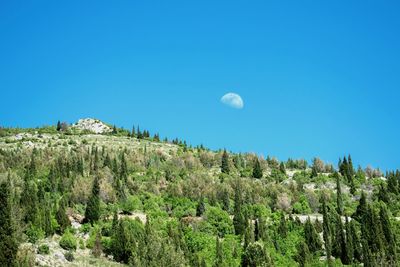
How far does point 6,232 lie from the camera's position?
148 ft

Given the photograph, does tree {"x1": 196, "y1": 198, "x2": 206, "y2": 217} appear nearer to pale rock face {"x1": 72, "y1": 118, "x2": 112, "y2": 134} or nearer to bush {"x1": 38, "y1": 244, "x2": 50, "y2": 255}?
bush {"x1": 38, "y1": 244, "x2": 50, "y2": 255}

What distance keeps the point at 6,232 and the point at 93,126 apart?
466ft

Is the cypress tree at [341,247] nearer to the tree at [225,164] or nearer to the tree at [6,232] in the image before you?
the tree at [225,164]

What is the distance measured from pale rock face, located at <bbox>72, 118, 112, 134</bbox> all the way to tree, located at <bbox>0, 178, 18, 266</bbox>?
12959 centimetres

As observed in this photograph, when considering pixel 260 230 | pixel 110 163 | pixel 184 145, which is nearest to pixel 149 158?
pixel 110 163

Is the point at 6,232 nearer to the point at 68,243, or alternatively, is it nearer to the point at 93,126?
the point at 68,243

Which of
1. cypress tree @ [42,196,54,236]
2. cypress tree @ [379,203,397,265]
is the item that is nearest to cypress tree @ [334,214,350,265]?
cypress tree @ [379,203,397,265]

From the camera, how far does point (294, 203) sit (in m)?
106

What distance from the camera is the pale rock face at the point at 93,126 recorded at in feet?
589

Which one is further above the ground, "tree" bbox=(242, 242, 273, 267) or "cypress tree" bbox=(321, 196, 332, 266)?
"cypress tree" bbox=(321, 196, 332, 266)

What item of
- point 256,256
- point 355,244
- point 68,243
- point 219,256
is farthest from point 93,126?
point 256,256

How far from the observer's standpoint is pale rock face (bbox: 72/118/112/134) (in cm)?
17957

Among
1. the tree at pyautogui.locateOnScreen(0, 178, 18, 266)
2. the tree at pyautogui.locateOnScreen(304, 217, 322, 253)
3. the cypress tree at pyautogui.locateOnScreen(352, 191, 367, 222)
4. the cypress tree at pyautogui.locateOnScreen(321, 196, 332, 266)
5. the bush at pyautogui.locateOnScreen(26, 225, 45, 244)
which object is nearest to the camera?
the tree at pyautogui.locateOnScreen(0, 178, 18, 266)

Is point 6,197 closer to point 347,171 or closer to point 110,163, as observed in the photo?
point 110,163
